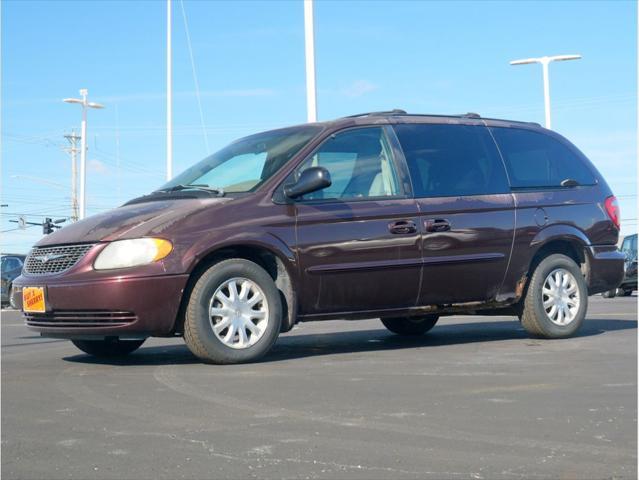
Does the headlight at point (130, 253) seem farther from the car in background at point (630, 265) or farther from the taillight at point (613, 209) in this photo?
the car in background at point (630, 265)

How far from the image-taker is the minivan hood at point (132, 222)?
7.06 metres

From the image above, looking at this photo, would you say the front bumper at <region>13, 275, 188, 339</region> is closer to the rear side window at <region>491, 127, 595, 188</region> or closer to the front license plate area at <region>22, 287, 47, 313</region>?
the front license plate area at <region>22, 287, 47, 313</region>

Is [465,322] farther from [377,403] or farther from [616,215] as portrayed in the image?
[377,403]

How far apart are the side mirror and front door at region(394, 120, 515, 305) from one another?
1.03m

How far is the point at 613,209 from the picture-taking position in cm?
952

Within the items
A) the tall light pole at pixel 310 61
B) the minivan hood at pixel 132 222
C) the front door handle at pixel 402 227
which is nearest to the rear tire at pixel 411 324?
the front door handle at pixel 402 227

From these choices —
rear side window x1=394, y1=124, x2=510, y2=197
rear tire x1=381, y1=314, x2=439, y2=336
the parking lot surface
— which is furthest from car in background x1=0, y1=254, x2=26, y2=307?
rear side window x1=394, y1=124, x2=510, y2=197

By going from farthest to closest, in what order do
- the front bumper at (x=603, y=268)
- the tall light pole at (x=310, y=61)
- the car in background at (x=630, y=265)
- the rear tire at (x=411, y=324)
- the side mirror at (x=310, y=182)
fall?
1. the car in background at (x=630, y=265)
2. the tall light pole at (x=310, y=61)
3. the rear tire at (x=411, y=324)
4. the front bumper at (x=603, y=268)
5. the side mirror at (x=310, y=182)

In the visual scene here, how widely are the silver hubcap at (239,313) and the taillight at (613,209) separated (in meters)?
3.89

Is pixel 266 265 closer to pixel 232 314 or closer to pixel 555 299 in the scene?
pixel 232 314

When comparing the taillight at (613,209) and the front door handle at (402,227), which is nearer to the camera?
the front door handle at (402,227)

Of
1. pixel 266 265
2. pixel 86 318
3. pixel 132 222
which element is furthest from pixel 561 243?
pixel 86 318

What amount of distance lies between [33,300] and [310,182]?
2265mm

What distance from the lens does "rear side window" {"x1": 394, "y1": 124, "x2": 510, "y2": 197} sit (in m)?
8.38
